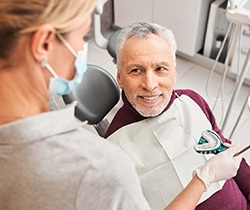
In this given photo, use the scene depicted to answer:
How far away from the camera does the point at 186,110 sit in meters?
1.42

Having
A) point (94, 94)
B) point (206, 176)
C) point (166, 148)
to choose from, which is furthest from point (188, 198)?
point (94, 94)

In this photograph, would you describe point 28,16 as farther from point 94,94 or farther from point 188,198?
point 94,94

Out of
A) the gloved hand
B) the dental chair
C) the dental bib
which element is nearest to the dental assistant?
the gloved hand

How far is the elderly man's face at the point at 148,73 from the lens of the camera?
1.30 metres

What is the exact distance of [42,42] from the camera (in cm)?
65

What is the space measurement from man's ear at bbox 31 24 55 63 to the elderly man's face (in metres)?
0.67

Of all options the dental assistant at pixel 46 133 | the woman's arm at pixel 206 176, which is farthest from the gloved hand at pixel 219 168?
the dental assistant at pixel 46 133

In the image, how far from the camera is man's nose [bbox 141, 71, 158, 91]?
4.26ft

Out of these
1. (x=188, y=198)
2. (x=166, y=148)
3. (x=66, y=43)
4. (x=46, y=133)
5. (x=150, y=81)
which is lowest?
(x=166, y=148)

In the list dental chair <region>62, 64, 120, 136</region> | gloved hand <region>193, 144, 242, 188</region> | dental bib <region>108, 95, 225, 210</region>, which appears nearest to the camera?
gloved hand <region>193, 144, 242, 188</region>

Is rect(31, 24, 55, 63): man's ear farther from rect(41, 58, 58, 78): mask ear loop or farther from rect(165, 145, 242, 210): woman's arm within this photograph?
rect(165, 145, 242, 210): woman's arm

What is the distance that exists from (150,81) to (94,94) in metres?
0.35

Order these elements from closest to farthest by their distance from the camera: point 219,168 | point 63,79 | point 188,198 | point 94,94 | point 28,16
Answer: point 28,16 → point 63,79 → point 188,198 → point 219,168 → point 94,94

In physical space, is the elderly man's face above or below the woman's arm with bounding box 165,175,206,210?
above
